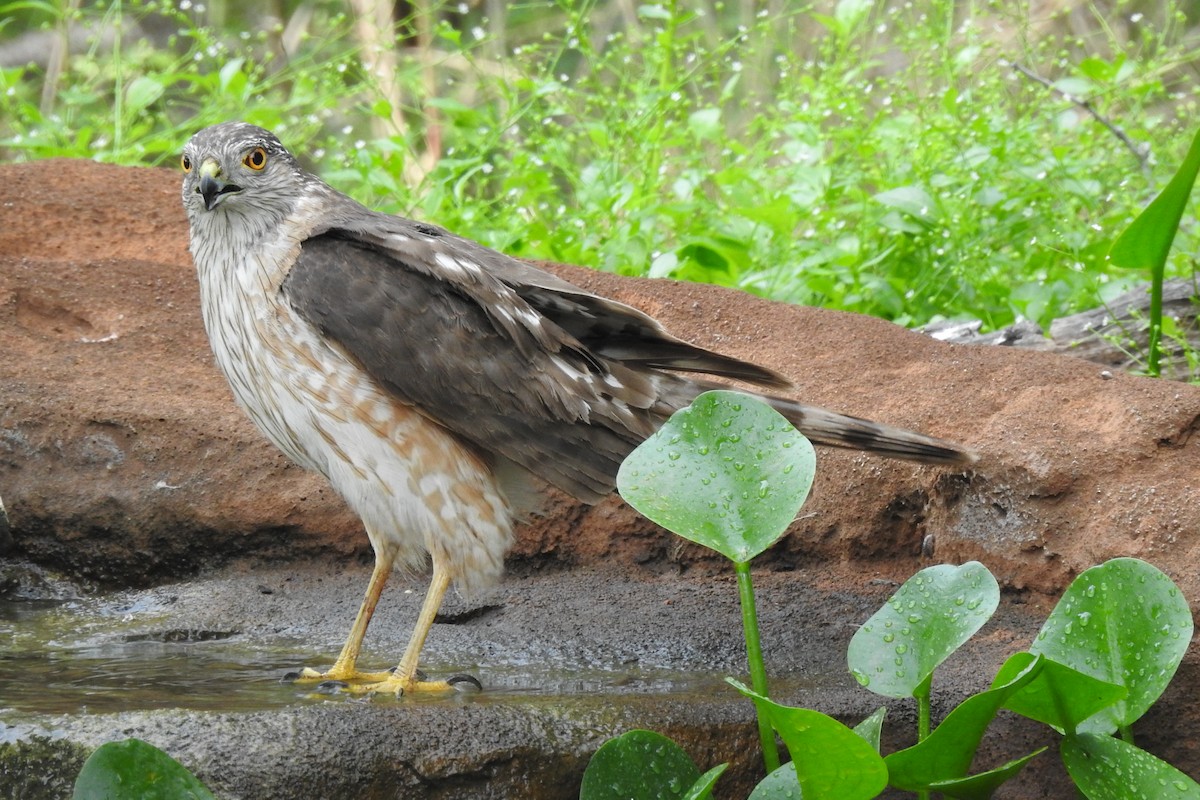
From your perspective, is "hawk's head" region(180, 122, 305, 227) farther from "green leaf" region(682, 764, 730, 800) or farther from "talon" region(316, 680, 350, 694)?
"green leaf" region(682, 764, 730, 800)

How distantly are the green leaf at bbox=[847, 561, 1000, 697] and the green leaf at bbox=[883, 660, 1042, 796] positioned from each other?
0.47ft

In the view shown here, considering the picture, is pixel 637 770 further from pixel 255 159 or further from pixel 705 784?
pixel 255 159

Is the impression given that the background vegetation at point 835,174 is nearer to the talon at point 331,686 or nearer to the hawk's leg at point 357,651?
the hawk's leg at point 357,651

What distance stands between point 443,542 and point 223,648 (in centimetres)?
66

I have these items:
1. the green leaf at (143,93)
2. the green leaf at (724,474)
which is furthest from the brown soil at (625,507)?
the green leaf at (143,93)

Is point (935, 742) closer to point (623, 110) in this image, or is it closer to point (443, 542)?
point (443, 542)

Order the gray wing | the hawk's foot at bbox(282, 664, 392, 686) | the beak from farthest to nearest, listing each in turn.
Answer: the beak → the gray wing → the hawk's foot at bbox(282, 664, 392, 686)

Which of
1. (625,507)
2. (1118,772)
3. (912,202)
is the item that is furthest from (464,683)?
(912,202)

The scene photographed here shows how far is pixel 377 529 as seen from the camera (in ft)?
12.0

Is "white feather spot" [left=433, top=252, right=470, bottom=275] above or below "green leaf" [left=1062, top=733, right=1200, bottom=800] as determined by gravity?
above

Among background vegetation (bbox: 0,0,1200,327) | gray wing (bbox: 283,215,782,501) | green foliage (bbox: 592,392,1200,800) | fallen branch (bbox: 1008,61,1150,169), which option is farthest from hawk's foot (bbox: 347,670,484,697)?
fallen branch (bbox: 1008,61,1150,169)

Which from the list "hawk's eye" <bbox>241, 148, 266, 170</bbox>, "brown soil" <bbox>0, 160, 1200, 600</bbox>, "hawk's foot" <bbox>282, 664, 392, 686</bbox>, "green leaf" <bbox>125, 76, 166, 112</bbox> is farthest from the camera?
"green leaf" <bbox>125, 76, 166, 112</bbox>

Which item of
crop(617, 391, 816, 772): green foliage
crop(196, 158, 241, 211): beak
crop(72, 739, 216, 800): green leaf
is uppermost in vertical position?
crop(196, 158, 241, 211): beak

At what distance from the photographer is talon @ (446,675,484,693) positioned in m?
3.22
